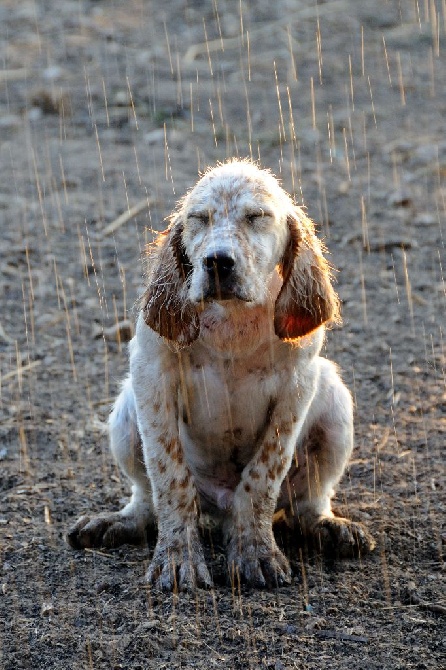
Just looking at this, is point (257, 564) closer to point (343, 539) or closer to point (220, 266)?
point (343, 539)

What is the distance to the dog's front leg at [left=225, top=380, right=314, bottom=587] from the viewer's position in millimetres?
5305

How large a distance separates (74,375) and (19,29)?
26.6 feet

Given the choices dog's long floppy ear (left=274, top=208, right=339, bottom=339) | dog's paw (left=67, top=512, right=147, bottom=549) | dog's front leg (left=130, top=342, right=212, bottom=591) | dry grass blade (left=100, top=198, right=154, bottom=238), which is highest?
dry grass blade (left=100, top=198, right=154, bottom=238)

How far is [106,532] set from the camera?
5551 millimetres

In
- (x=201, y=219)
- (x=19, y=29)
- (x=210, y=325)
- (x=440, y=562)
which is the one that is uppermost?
(x=19, y=29)

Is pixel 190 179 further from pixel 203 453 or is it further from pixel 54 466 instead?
pixel 203 453

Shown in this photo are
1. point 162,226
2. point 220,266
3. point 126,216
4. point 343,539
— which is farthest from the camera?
point 126,216

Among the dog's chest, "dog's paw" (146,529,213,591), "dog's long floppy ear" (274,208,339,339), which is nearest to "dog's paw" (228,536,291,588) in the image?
"dog's paw" (146,529,213,591)

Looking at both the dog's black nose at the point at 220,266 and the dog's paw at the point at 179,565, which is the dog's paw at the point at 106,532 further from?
the dog's black nose at the point at 220,266

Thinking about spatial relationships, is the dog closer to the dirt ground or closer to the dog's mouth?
the dog's mouth

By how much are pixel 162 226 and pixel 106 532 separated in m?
4.73

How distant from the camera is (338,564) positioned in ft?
17.9

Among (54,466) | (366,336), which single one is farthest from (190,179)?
(54,466)

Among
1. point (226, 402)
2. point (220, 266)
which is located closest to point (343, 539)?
point (226, 402)
